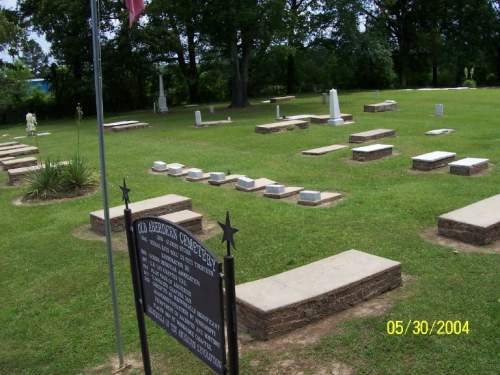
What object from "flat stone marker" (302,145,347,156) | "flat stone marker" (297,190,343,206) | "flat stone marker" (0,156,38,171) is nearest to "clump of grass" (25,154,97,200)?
"flat stone marker" (0,156,38,171)

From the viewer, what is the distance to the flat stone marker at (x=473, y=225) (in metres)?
6.29

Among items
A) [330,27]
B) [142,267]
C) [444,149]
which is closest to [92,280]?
[142,267]

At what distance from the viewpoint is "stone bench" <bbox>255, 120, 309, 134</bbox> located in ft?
57.9

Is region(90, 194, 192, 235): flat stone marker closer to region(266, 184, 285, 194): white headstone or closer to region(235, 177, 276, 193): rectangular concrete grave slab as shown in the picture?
region(266, 184, 285, 194): white headstone

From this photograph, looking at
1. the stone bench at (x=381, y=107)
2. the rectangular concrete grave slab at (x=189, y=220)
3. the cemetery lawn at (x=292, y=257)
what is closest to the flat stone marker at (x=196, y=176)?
the cemetery lawn at (x=292, y=257)

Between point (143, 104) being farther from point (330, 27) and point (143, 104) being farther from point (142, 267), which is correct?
point (142, 267)

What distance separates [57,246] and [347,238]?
13.2 feet

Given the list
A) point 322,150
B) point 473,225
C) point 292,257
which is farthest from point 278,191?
point 322,150

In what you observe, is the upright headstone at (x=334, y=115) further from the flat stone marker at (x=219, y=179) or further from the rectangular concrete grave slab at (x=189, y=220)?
the rectangular concrete grave slab at (x=189, y=220)

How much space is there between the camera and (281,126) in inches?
703

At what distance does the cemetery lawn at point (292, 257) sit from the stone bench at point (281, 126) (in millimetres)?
2716

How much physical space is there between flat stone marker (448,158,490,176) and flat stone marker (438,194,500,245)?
3209mm
